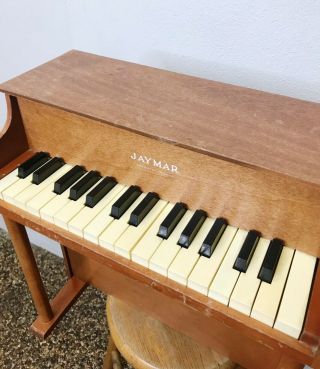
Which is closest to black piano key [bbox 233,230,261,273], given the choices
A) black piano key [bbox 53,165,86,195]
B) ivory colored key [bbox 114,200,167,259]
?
ivory colored key [bbox 114,200,167,259]

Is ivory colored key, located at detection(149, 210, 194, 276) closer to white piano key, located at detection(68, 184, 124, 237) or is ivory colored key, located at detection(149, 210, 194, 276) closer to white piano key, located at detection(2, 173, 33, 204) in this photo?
white piano key, located at detection(68, 184, 124, 237)

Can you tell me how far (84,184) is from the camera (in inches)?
36.9

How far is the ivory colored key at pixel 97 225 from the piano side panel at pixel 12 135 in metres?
0.32

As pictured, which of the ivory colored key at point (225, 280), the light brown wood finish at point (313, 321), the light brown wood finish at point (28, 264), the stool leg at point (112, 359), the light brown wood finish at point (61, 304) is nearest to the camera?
the light brown wood finish at point (313, 321)

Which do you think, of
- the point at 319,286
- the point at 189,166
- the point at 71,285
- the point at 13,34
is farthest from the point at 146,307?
the point at 13,34

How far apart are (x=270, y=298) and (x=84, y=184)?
A: 0.49m

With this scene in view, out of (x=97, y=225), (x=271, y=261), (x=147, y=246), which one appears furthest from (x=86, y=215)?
(x=271, y=261)

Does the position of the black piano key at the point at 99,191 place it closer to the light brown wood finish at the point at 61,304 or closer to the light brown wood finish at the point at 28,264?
the light brown wood finish at the point at 28,264

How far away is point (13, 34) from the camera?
1304mm

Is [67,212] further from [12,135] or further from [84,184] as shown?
[12,135]

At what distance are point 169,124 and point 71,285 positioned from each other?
3.47 feet

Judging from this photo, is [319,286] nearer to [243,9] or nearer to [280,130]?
[280,130]

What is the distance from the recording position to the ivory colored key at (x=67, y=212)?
86cm

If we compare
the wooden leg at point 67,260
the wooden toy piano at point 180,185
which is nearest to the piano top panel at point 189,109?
the wooden toy piano at point 180,185
